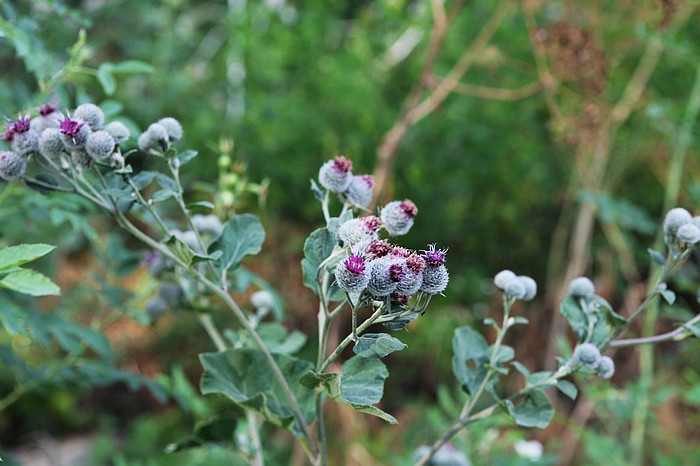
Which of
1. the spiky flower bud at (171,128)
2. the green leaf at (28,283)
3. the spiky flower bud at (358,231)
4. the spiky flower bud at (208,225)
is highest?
the spiky flower bud at (171,128)

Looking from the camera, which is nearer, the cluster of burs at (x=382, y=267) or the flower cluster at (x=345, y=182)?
the cluster of burs at (x=382, y=267)

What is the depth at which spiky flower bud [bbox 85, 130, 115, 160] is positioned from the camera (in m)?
0.87

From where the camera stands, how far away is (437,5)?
272 centimetres

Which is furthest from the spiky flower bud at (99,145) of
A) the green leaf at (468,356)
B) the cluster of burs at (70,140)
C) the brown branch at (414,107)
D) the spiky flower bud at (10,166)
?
the brown branch at (414,107)

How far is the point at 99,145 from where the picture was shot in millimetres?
872

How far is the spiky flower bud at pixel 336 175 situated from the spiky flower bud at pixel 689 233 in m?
0.44

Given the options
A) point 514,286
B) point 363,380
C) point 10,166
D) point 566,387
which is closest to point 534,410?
point 566,387

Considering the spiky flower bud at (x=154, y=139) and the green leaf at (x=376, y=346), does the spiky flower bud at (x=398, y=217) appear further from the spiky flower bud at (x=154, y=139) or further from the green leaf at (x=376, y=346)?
the spiky flower bud at (x=154, y=139)

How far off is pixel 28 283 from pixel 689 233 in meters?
0.81

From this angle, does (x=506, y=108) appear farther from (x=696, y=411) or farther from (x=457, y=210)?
(x=696, y=411)

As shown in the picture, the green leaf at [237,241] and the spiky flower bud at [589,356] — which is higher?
the green leaf at [237,241]

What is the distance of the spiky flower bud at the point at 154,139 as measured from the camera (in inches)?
37.2

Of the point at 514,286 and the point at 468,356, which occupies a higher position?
the point at 514,286

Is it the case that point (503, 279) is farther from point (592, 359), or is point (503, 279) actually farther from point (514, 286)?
point (592, 359)
